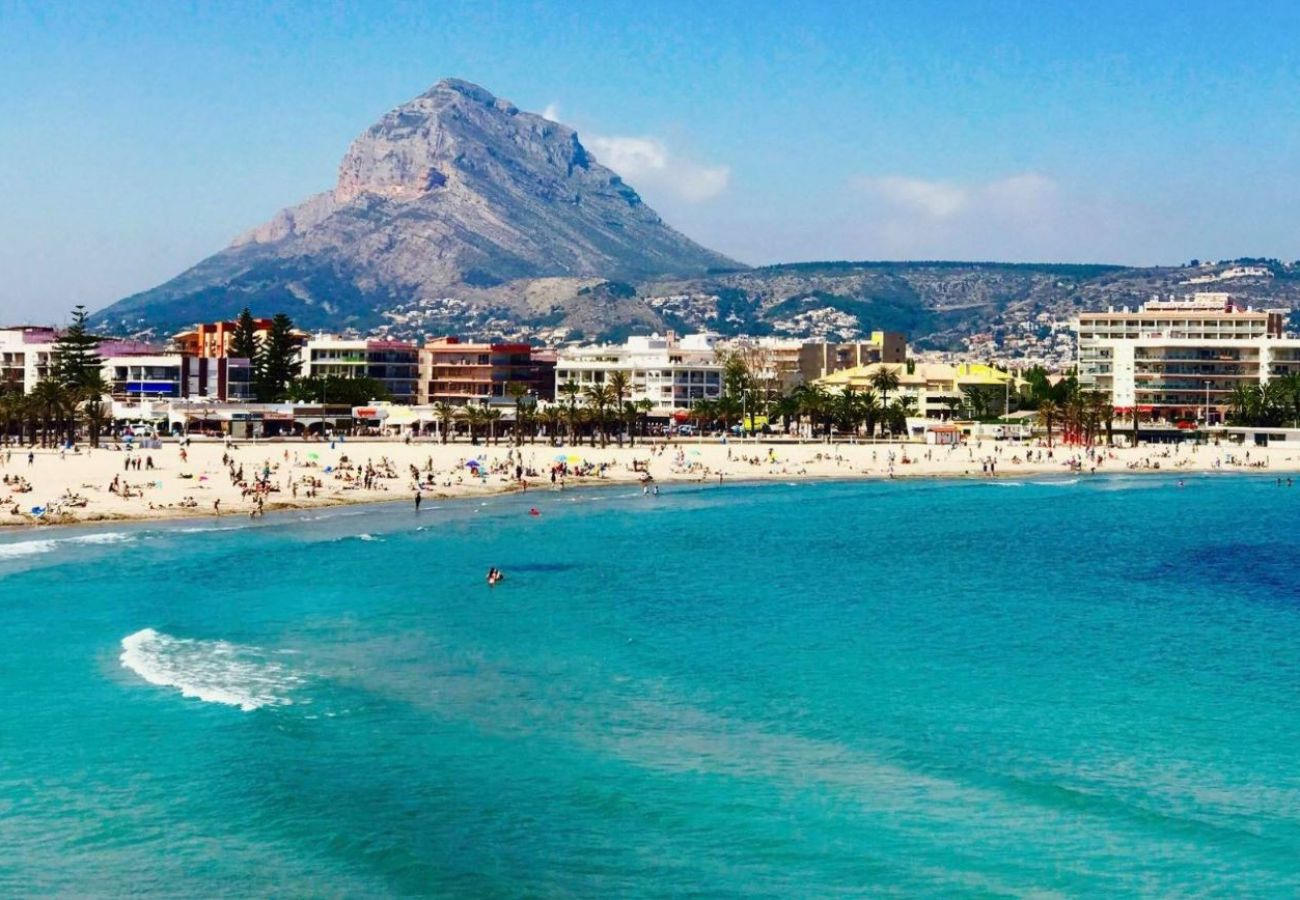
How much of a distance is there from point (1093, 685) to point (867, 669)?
4.95 m

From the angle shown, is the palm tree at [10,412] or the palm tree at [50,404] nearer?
the palm tree at [50,404]

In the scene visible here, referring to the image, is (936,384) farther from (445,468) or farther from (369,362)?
(445,468)

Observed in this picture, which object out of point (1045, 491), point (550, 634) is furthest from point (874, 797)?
point (1045, 491)

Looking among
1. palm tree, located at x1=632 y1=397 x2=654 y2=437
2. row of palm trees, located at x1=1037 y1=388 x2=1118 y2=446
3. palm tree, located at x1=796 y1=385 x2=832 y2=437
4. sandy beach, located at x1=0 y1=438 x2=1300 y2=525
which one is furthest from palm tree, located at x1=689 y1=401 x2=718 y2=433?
row of palm trees, located at x1=1037 y1=388 x2=1118 y2=446

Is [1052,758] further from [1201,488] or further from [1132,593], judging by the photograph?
[1201,488]

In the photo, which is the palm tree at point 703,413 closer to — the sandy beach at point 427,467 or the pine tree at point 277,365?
the sandy beach at point 427,467

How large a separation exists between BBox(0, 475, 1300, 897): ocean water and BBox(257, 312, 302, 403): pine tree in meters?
90.2

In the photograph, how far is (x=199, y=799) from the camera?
24156 millimetres

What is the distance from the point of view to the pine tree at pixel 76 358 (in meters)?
129

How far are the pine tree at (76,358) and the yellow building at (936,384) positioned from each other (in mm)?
71538

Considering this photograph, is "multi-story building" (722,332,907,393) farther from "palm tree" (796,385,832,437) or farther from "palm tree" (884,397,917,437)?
"palm tree" (796,385,832,437)

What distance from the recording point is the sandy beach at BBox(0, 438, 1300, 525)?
7119 centimetres

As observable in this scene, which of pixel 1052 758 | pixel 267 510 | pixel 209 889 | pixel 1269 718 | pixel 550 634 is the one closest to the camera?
pixel 209 889

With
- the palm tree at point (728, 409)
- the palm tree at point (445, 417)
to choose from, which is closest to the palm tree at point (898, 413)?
the palm tree at point (728, 409)
